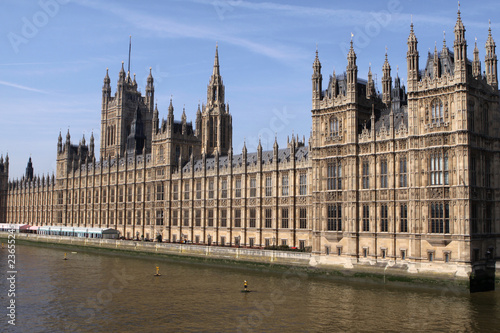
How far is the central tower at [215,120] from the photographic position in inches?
4852

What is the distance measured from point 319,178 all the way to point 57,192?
10303 centimetres

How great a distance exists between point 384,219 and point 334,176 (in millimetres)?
8654

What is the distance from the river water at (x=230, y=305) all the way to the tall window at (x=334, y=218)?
692cm

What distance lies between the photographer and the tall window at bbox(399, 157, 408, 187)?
188 feet

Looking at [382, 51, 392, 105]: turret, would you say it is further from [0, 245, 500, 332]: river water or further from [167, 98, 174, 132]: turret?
[167, 98, 174, 132]: turret

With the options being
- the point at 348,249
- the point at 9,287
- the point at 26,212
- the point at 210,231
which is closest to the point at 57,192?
the point at 26,212

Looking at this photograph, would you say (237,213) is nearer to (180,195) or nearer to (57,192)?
(180,195)

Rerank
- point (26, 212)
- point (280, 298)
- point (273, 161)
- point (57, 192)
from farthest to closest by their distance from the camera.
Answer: point (26, 212), point (57, 192), point (273, 161), point (280, 298)

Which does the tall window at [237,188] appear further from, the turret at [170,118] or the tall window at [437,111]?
the tall window at [437,111]

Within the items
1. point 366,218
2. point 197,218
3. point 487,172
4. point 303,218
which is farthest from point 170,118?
point 487,172

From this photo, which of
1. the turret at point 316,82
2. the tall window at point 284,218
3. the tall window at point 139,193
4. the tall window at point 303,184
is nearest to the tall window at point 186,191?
the tall window at point 139,193

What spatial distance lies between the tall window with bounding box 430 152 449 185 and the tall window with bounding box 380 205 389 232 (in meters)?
6.77

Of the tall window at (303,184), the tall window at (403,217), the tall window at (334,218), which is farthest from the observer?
the tall window at (303,184)

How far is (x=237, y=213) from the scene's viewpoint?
291 ft
